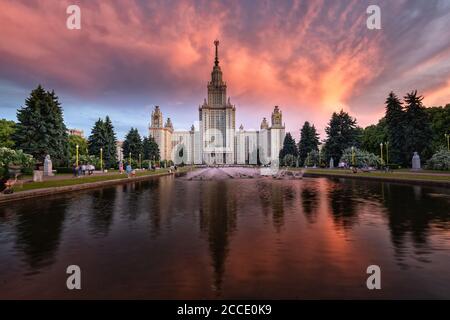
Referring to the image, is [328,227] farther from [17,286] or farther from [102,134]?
[102,134]

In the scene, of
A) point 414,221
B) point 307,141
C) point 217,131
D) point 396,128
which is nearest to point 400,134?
point 396,128

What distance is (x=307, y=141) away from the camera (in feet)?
299

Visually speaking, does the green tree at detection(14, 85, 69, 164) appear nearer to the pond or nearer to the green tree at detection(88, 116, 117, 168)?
the green tree at detection(88, 116, 117, 168)

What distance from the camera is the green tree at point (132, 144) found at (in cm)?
7631

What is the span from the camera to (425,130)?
55156mm

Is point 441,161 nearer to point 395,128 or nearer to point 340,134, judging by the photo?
point 395,128

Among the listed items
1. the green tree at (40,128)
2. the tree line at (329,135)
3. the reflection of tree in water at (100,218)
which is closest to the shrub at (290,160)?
the tree line at (329,135)

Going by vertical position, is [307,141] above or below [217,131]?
below

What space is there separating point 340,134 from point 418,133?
16278 mm

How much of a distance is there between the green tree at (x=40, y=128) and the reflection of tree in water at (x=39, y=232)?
37.4 m

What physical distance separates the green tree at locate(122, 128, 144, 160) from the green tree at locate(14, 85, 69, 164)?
1088 inches

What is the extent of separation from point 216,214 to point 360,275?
6.62 meters
